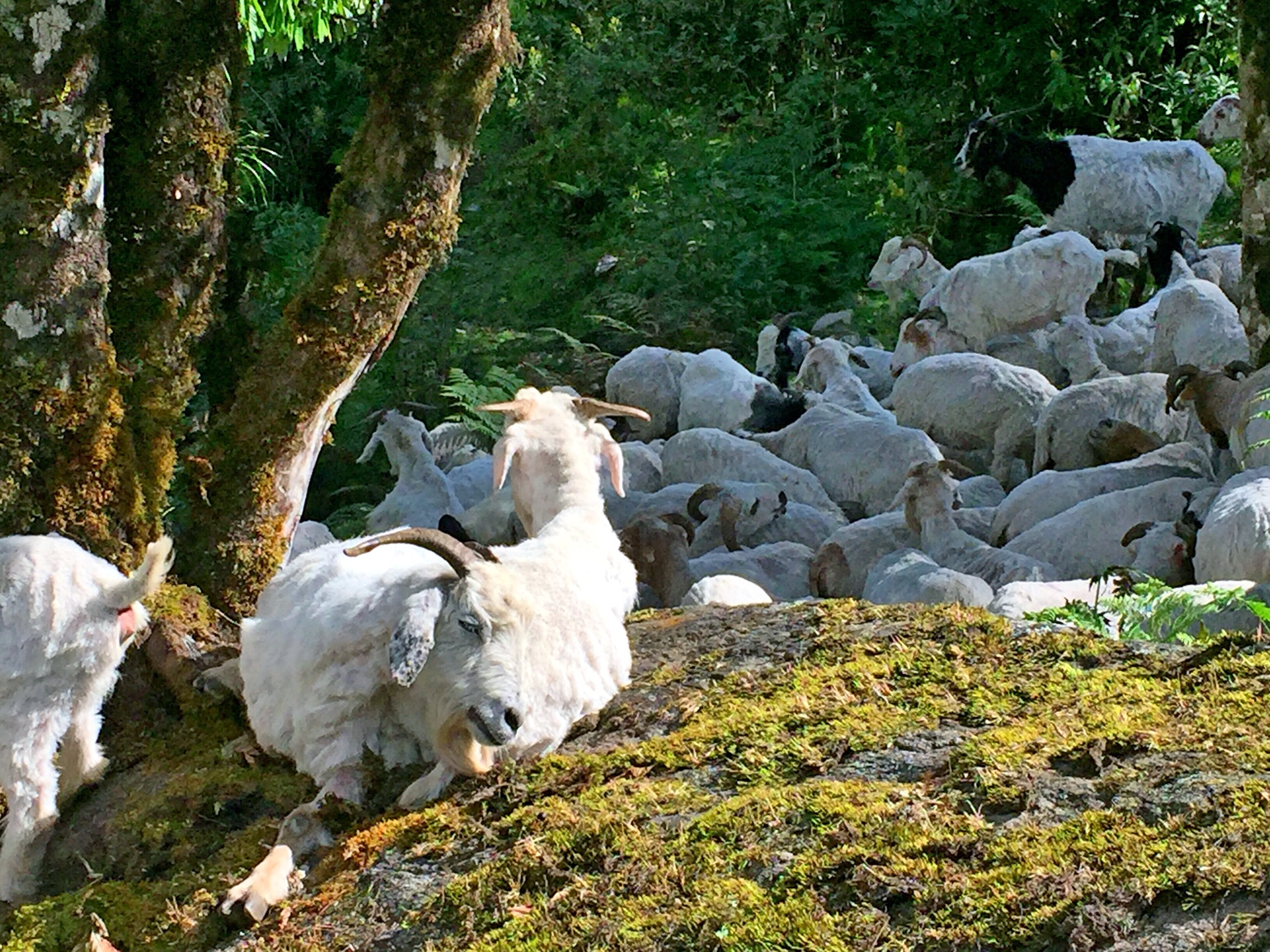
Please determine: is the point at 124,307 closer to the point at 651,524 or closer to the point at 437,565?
the point at 437,565

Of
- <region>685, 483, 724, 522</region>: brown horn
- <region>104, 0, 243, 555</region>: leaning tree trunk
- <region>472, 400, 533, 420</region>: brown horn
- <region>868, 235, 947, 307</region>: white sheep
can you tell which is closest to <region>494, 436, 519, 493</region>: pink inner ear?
<region>472, 400, 533, 420</region>: brown horn

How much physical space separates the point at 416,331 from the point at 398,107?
512 inches

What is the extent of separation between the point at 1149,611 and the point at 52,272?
4765mm

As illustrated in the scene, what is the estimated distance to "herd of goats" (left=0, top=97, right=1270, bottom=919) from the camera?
509 centimetres

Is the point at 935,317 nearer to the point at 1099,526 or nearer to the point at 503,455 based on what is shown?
the point at 1099,526

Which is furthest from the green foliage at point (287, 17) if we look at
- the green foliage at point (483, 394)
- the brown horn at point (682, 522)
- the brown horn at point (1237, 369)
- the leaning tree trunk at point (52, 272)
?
the brown horn at point (1237, 369)

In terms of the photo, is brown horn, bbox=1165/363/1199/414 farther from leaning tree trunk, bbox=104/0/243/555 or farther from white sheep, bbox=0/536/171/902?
white sheep, bbox=0/536/171/902

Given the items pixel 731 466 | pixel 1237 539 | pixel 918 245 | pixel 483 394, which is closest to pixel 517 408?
pixel 1237 539

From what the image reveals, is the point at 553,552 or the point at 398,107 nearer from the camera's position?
the point at 553,552

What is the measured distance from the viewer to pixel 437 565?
5.33m

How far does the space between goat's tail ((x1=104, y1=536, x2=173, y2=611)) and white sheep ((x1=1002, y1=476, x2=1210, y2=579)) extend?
6.39 meters

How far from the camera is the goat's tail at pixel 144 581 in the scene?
197 inches

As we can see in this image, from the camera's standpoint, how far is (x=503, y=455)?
6715 millimetres

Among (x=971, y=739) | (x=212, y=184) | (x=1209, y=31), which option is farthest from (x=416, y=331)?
(x=971, y=739)
